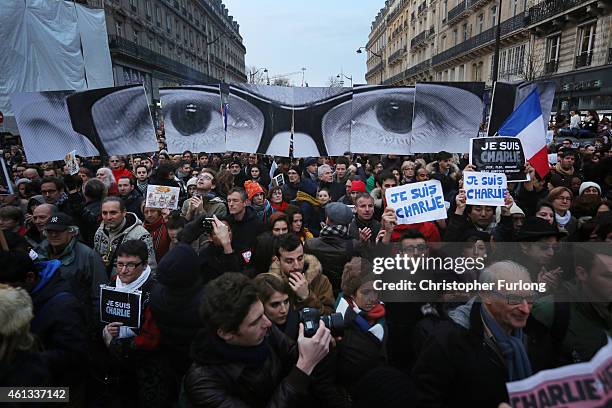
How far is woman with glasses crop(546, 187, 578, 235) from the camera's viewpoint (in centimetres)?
408

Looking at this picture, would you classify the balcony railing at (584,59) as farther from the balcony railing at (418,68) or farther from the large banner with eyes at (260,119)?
the balcony railing at (418,68)

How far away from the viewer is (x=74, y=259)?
10.1 feet

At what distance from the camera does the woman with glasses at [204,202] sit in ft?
13.8

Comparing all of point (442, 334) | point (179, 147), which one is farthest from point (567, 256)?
point (179, 147)

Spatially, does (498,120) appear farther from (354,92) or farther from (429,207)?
(429,207)

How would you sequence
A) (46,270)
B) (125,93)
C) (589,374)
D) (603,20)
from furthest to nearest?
1. (603,20)
2. (125,93)
3. (46,270)
4. (589,374)

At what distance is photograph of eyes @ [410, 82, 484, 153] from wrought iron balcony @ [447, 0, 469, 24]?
123 ft

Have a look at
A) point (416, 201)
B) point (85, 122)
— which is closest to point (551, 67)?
point (416, 201)

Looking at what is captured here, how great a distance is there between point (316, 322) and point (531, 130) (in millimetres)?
4825

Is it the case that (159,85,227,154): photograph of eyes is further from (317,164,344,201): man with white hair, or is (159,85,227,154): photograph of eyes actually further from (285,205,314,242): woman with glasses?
(285,205,314,242): woman with glasses

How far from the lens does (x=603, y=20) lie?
66.7ft

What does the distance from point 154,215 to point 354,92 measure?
163 inches

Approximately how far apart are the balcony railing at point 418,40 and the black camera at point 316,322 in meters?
55.4

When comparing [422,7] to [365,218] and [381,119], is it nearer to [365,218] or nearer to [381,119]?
[381,119]
